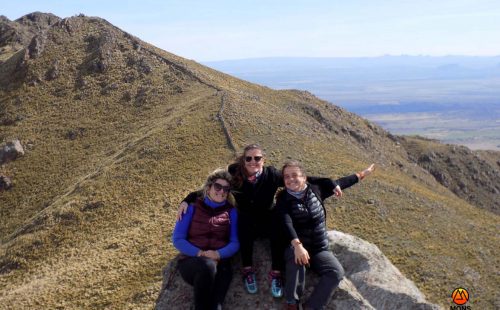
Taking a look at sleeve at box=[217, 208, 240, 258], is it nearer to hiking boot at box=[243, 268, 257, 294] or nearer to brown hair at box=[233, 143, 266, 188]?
hiking boot at box=[243, 268, 257, 294]

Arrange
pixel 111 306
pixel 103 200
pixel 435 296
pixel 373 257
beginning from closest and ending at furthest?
pixel 373 257, pixel 111 306, pixel 435 296, pixel 103 200

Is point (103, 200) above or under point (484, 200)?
above

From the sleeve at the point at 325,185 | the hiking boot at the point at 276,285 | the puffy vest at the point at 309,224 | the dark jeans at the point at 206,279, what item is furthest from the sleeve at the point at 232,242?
the sleeve at the point at 325,185

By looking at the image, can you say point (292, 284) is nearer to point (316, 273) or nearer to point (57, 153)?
point (316, 273)

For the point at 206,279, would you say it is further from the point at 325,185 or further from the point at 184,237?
the point at 325,185

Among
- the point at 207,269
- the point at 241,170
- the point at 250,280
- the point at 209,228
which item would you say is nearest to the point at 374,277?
the point at 250,280

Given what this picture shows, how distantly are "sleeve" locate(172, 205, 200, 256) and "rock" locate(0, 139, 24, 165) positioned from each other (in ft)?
148

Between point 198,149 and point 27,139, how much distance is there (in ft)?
81.8

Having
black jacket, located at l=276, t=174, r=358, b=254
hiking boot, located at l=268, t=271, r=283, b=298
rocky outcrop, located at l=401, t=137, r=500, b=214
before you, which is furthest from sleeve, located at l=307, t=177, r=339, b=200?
rocky outcrop, located at l=401, t=137, r=500, b=214

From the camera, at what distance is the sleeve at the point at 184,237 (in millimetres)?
11867

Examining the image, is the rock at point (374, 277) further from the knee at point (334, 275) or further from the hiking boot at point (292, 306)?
the hiking boot at point (292, 306)

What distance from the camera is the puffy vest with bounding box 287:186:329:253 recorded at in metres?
12.0

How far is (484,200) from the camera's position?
7475 cm

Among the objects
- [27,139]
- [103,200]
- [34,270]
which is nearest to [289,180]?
[34,270]
